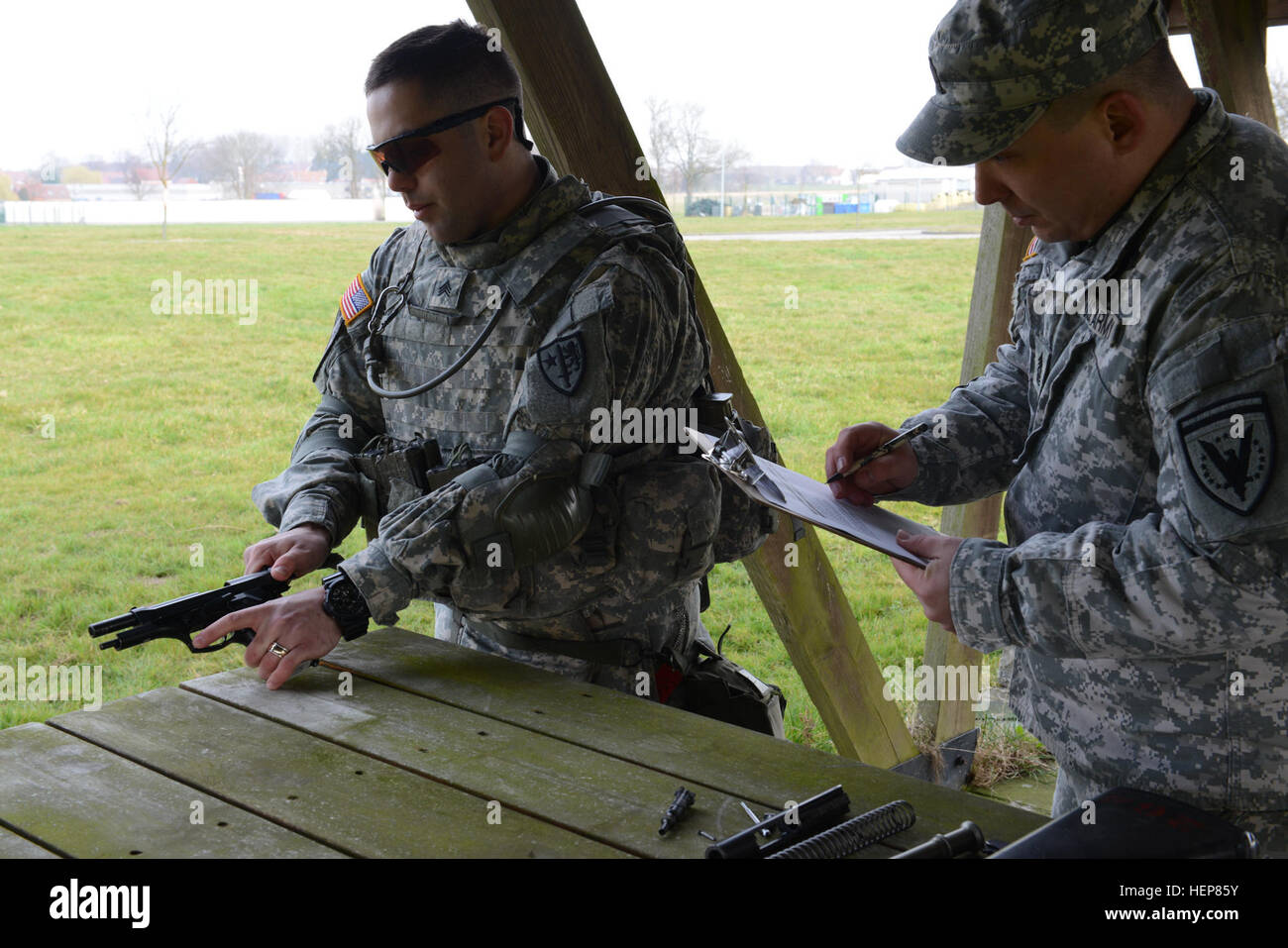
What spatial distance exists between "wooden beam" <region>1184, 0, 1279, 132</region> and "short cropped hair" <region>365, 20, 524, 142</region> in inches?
97.9

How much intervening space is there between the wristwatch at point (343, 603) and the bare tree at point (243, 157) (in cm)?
725

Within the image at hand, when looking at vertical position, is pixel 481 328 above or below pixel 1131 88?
below

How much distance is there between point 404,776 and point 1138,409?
3.70ft

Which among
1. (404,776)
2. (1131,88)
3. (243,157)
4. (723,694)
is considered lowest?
(723,694)

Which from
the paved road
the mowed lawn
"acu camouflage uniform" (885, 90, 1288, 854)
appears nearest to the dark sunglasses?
"acu camouflage uniform" (885, 90, 1288, 854)

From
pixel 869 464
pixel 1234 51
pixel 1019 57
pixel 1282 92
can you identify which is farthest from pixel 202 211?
pixel 1019 57

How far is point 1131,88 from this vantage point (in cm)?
147

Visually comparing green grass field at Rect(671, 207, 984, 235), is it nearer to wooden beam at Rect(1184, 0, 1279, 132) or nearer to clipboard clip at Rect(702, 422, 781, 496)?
wooden beam at Rect(1184, 0, 1279, 132)

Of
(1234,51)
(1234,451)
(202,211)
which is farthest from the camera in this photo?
(202,211)

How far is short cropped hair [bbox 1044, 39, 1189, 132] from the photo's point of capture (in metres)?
1.45

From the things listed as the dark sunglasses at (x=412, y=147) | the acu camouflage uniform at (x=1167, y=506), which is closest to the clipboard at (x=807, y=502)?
the acu camouflage uniform at (x=1167, y=506)

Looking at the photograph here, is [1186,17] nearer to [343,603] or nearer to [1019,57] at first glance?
[1019,57]

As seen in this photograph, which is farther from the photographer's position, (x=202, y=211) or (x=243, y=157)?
(x=202, y=211)
